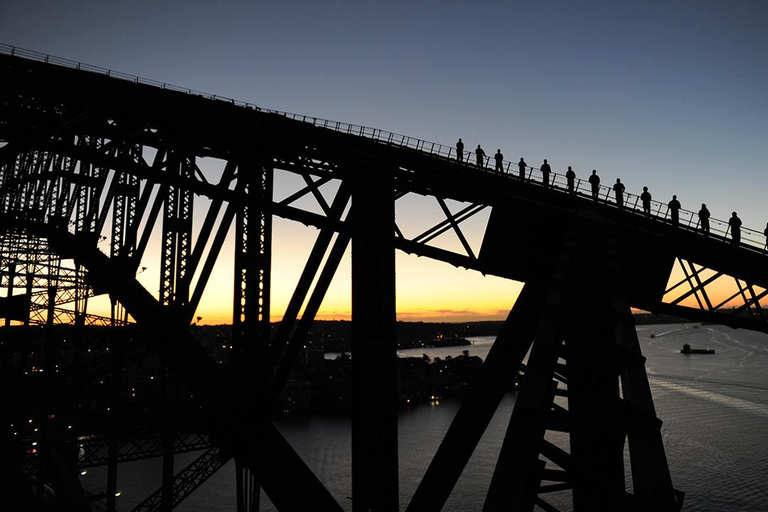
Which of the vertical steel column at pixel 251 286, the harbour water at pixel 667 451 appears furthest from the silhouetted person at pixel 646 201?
the harbour water at pixel 667 451

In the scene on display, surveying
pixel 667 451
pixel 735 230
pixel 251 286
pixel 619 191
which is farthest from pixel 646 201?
pixel 667 451

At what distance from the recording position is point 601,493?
4828mm

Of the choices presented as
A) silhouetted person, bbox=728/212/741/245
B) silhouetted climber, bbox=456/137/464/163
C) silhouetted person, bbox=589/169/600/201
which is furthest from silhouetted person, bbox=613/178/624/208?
silhouetted climber, bbox=456/137/464/163

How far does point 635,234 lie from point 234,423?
973cm

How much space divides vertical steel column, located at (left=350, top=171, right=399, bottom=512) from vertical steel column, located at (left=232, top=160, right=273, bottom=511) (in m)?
2.16

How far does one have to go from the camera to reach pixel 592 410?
6172 millimetres

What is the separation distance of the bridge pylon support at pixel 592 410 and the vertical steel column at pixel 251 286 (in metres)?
6.57

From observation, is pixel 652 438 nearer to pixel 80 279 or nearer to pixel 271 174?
pixel 271 174

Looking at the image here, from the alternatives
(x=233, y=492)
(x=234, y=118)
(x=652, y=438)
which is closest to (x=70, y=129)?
(x=234, y=118)

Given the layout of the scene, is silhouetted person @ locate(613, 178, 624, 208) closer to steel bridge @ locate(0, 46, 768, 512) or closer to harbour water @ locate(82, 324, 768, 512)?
steel bridge @ locate(0, 46, 768, 512)

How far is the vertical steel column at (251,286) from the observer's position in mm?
11656

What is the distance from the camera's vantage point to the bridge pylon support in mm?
4590

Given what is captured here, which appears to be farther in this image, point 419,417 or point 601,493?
point 419,417

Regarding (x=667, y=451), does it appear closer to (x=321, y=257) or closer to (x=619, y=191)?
(x=619, y=191)
